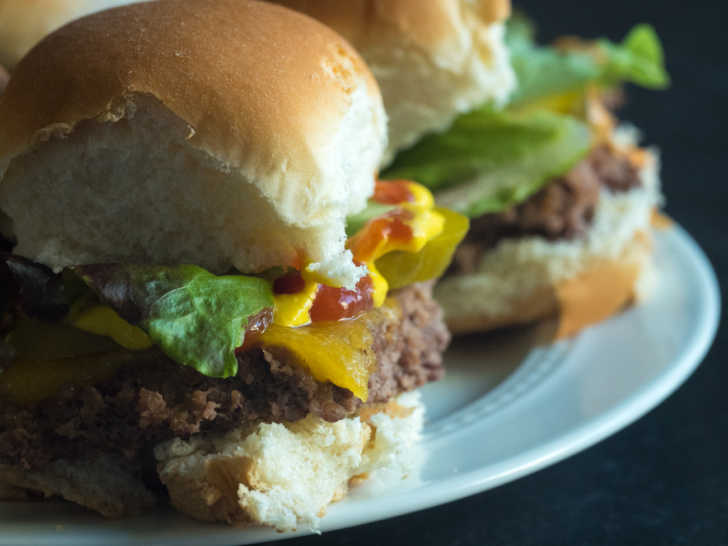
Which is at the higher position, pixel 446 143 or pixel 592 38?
pixel 446 143

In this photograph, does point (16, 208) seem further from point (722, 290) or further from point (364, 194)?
point (722, 290)

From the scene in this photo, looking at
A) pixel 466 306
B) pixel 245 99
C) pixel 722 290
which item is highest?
pixel 245 99

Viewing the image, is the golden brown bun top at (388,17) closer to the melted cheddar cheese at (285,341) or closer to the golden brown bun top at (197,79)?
the golden brown bun top at (197,79)

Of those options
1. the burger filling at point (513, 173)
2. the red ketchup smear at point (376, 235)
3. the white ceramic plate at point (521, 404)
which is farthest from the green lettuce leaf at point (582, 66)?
the red ketchup smear at point (376, 235)

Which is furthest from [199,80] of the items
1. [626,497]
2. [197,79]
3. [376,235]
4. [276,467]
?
[626,497]

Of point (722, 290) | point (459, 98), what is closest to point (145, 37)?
point (459, 98)

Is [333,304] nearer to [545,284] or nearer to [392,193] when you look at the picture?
[392,193]
